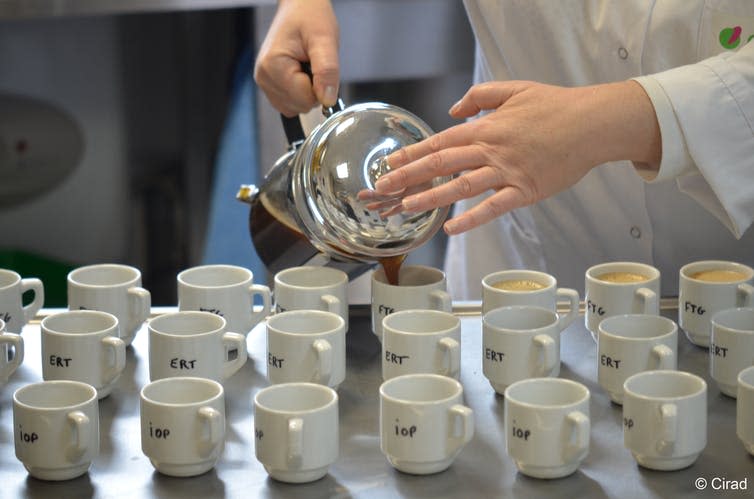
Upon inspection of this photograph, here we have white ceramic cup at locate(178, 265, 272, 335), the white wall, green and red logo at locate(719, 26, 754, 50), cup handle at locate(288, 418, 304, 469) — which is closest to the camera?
cup handle at locate(288, 418, 304, 469)

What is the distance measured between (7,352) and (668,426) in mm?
704

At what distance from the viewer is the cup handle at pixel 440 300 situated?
55.4 inches

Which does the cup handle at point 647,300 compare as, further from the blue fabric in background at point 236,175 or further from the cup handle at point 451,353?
the blue fabric in background at point 236,175

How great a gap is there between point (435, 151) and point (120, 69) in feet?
5.30

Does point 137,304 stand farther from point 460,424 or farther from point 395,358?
point 460,424

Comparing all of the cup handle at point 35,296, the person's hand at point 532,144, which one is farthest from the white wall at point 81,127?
the person's hand at point 532,144

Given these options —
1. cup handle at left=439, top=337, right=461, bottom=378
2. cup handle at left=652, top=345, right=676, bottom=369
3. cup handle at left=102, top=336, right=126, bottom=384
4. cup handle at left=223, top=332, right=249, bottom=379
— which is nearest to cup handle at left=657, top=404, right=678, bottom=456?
cup handle at left=652, top=345, right=676, bottom=369

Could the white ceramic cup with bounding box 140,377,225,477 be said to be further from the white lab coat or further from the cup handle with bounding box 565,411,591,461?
the white lab coat

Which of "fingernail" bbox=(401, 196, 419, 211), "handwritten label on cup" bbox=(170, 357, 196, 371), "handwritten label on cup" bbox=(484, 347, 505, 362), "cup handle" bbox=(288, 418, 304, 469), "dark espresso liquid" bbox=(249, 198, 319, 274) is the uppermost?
"fingernail" bbox=(401, 196, 419, 211)

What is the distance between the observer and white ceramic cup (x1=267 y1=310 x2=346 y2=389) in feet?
4.12

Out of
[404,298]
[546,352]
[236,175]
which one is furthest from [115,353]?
[236,175]

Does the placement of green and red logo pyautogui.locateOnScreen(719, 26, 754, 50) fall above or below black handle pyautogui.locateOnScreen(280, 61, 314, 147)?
above

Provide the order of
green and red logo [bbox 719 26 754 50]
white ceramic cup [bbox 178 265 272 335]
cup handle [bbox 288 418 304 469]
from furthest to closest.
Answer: green and red logo [bbox 719 26 754 50], white ceramic cup [bbox 178 265 272 335], cup handle [bbox 288 418 304 469]

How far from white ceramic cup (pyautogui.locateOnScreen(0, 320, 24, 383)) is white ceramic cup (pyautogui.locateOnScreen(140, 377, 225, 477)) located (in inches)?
9.2
